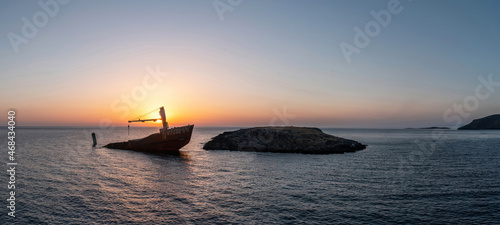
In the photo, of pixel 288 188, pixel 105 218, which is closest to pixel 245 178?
pixel 288 188

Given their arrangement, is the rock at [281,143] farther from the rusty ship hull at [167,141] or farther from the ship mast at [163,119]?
the ship mast at [163,119]

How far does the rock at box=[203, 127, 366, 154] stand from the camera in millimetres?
59094

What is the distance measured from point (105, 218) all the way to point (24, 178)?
20476mm

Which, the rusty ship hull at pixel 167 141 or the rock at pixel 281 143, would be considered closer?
the rock at pixel 281 143

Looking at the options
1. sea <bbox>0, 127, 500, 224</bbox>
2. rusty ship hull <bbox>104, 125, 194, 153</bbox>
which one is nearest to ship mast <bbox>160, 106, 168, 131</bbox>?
rusty ship hull <bbox>104, 125, 194, 153</bbox>

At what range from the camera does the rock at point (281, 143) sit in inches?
2327

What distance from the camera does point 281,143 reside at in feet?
204

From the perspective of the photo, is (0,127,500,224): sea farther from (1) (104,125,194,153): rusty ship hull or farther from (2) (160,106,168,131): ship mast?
(2) (160,106,168,131): ship mast

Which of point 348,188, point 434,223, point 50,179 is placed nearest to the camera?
point 434,223

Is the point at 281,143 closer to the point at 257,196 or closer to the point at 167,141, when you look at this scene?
the point at 167,141

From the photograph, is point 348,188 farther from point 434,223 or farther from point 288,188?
point 434,223

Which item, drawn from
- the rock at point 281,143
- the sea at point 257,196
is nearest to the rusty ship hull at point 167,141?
Result: the rock at point 281,143

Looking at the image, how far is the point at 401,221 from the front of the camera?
53.8ft

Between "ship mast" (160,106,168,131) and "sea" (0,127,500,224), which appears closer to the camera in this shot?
"sea" (0,127,500,224)
